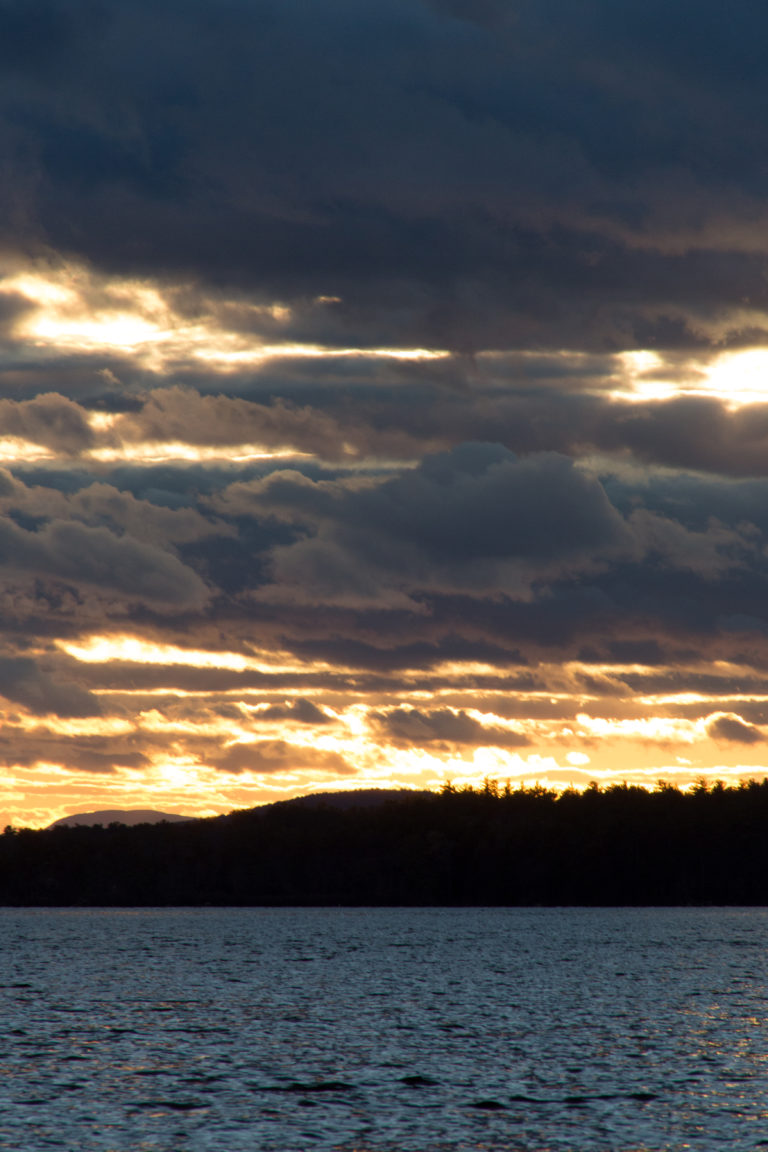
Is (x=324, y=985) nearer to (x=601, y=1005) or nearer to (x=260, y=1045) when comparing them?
(x=601, y=1005)

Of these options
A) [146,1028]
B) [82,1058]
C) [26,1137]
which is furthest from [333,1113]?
[146,1028]

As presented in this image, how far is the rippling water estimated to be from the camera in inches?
1817

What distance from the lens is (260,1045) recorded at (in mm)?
71875

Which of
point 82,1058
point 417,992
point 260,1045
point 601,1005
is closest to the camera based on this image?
point 82,1058

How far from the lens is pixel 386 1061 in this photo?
64625mm

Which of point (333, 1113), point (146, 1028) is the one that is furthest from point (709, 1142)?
point (146, 1028)

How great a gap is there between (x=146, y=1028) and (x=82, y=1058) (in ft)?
49.7

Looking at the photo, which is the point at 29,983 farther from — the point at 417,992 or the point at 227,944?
the point at 227,944

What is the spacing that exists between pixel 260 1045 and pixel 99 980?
59086 mm

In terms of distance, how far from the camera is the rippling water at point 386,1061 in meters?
46.2

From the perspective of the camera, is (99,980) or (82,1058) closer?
(82,1058)

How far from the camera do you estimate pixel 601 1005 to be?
96062 mm

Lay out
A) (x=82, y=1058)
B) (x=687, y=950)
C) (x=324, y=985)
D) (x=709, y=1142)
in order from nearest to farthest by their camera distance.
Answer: (x=709, y=1142)
(x=82, y=1058)
(x=324, y=985)
(x=687, y=950)

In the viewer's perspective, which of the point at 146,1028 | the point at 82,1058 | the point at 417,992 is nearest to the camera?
the point at 82,1058
